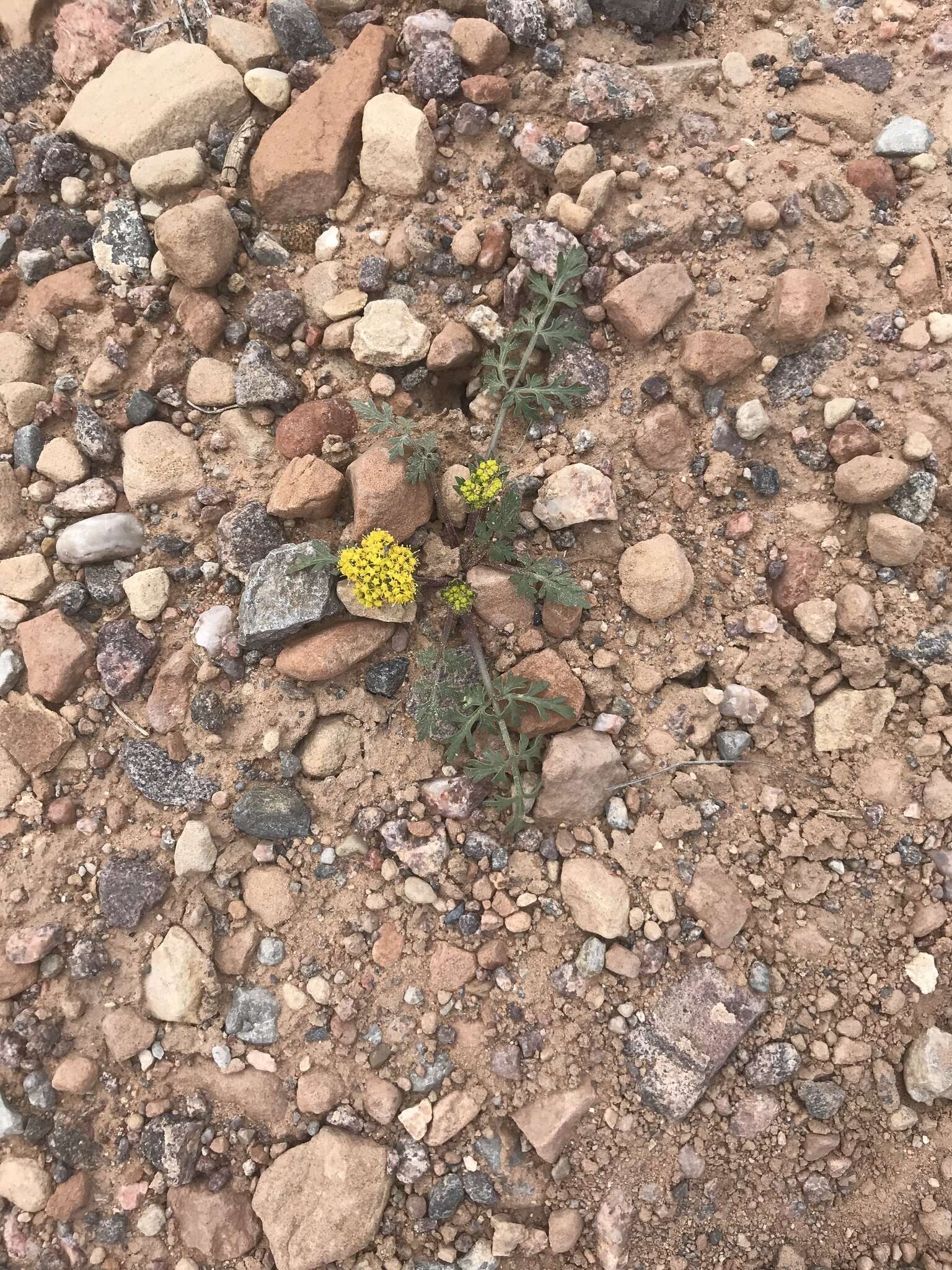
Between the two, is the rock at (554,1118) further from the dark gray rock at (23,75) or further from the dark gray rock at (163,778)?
the dark gray rock at (23,75)

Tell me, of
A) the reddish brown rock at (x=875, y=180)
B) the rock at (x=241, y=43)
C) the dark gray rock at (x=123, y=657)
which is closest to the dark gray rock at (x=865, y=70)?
the reddish brown rock at (x=875, y=180)

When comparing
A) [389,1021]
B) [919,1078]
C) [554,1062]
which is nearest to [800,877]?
[919,1078]

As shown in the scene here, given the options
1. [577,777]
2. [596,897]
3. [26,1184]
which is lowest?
[26,1184]

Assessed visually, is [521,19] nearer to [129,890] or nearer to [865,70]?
[865,70]

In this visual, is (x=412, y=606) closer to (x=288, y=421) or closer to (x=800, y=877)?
(x=288, y=421)

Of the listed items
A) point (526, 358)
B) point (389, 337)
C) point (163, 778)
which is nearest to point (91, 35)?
point (389, 337)

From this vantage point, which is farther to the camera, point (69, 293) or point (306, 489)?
point (69, 293)
